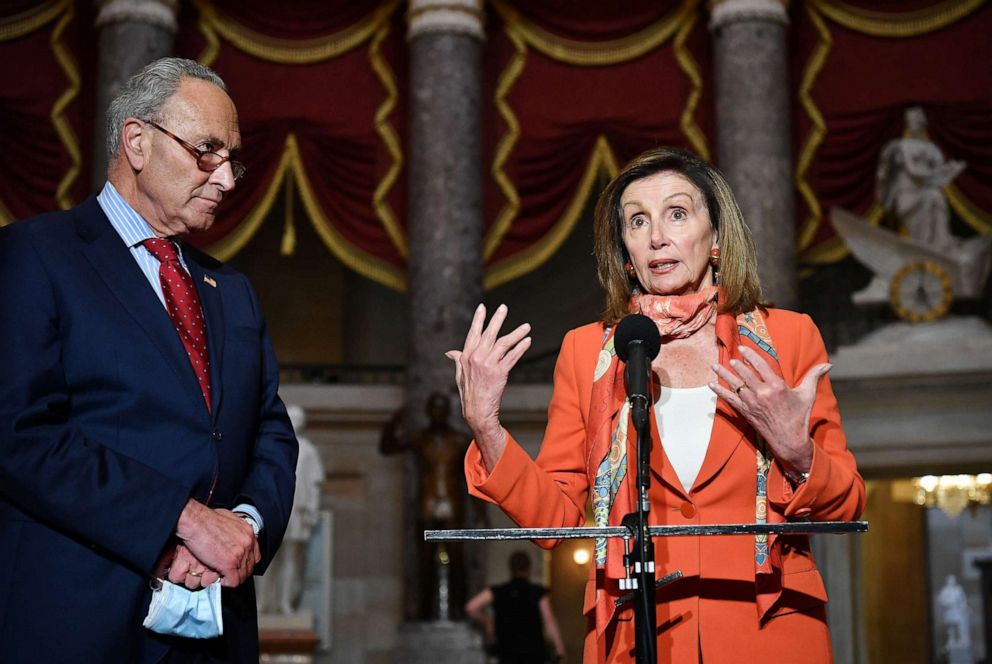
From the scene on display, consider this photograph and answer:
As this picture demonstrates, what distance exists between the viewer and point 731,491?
239 centimetres

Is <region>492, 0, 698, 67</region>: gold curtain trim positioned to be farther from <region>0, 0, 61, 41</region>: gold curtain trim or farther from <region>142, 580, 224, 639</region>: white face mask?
<region>142, 580, 224, 639</region>: white face mask

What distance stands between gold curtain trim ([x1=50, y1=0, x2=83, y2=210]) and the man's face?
7.73m

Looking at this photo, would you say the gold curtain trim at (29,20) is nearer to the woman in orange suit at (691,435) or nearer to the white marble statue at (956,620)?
the woman in orange suit at (691,435)

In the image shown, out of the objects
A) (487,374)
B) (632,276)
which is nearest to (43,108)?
(632,276)

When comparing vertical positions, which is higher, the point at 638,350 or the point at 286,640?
the point at 638,350

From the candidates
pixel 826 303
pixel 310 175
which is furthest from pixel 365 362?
pixel 826 303

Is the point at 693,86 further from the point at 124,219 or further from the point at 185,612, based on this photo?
the point at 185,612

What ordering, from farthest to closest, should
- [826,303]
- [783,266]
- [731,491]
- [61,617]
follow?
1. [826,303]
2. [783,266]
3. [731,491]
4. [61,617]

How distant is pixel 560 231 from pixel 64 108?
3961mm

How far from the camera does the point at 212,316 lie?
2.59 m

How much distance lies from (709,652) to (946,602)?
14269 mm

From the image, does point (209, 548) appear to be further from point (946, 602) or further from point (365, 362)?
point (946, 602)

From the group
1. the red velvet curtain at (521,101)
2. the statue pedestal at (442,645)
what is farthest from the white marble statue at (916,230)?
the statue pedestal at (442,645)

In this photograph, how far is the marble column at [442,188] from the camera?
10102 mm
